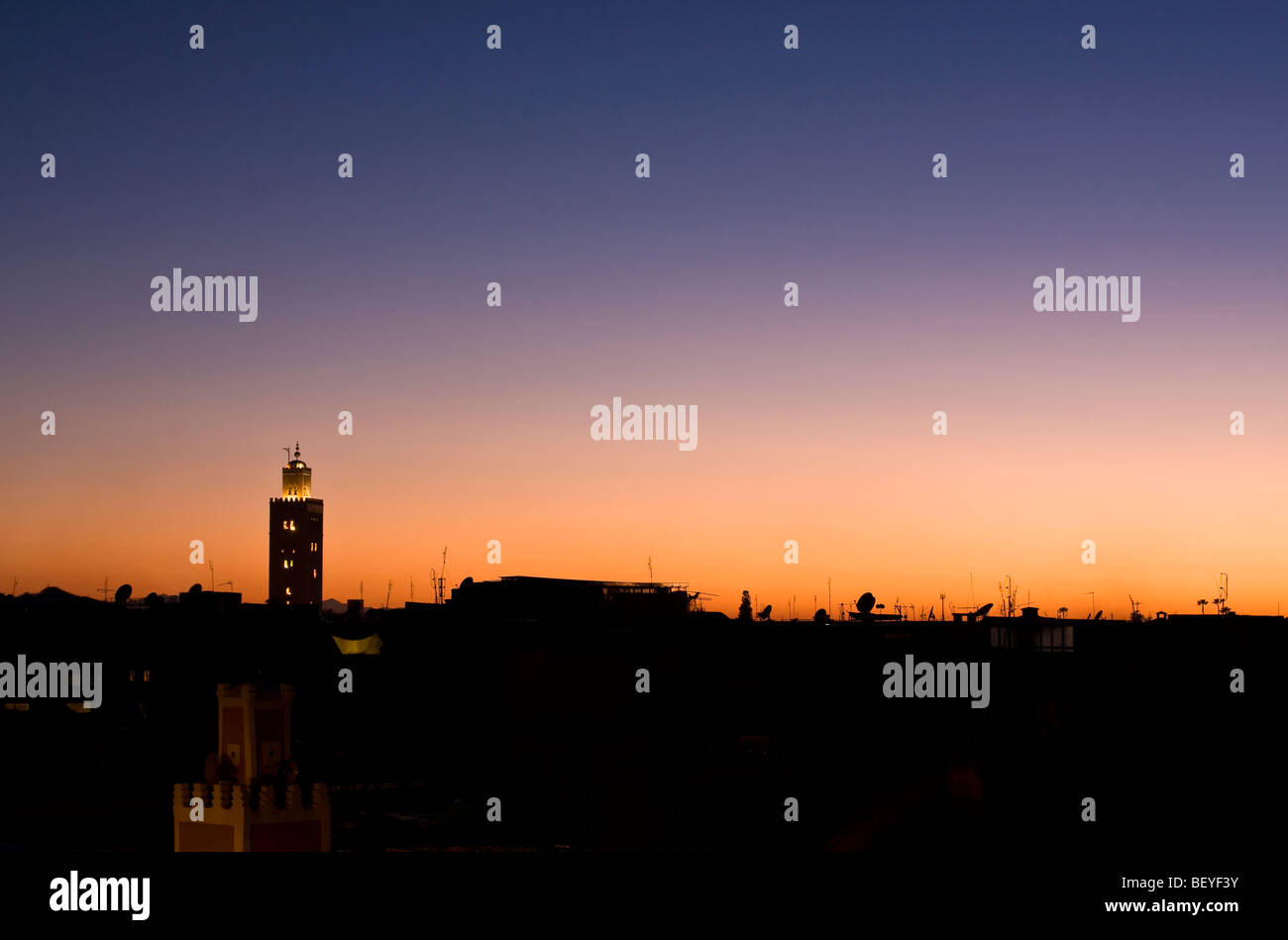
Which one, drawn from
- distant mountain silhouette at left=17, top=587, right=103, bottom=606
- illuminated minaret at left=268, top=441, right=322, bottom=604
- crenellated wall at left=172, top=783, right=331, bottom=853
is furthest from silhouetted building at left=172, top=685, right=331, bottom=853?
illuminated minaret at left=268, top=441, right=322, bottom=604

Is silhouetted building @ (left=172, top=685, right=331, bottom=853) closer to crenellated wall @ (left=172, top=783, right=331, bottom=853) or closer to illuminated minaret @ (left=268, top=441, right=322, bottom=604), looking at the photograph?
crenellated wall @ (left=172, top=783, right=331, bottom=853)

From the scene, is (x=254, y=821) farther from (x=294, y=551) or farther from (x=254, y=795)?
(x=294, y=551)

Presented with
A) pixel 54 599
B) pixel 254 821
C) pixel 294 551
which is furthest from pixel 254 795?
pixel 294 551

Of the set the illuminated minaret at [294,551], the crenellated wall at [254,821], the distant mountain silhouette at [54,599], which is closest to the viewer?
the crenellated wall at [254,821]

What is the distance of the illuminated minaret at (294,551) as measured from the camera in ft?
602

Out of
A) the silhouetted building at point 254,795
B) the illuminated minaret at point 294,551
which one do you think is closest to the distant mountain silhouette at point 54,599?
the silhouetted building at point 254,795

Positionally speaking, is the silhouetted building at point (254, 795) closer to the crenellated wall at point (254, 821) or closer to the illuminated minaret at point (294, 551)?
the crenellated wall at point (254, 821)

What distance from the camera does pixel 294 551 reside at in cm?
18438

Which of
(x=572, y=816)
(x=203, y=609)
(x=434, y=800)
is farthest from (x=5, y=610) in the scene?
(x=572, y=816)

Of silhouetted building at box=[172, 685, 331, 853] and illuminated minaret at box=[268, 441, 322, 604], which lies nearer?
silhouetted building at box=[172, 685, 331, 853]

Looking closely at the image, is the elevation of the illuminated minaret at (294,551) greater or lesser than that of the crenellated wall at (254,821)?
greater

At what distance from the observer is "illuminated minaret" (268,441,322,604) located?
183 m

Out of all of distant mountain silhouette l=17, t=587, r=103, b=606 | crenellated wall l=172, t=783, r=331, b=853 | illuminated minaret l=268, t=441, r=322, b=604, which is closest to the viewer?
crenellated wall l=172, t=783, r=331, b=853

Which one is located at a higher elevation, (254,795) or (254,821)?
(254,795)
